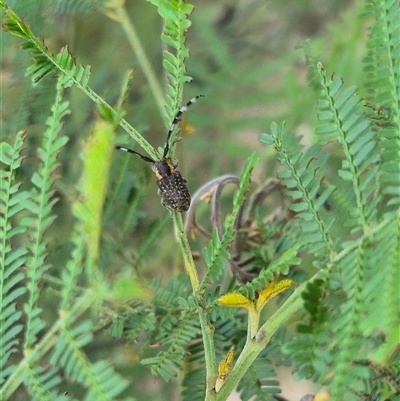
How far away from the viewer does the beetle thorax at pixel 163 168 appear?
45 cm

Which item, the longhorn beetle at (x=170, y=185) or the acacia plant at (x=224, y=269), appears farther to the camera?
the longhorn beetle at (x=170, y=185)

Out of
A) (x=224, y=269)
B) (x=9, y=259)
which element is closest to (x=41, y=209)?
(x=9, y=259)

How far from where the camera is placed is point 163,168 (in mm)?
448

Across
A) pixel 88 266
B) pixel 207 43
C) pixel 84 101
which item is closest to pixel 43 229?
pixel 88 266

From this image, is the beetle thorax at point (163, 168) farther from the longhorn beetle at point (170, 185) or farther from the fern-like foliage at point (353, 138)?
the fern-like foliage at point (353, 138)

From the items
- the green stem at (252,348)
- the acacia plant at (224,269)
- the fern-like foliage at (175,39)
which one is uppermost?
the fern-like foliage at (175,39)

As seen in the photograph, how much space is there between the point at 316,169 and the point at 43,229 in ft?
0.76

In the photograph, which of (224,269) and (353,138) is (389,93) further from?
(224,269)

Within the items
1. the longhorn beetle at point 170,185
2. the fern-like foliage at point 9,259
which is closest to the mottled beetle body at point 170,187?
the longhorn beetle at point 170,185

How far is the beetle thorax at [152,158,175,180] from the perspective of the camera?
1.46 ft

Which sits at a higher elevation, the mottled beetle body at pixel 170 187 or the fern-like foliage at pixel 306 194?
the mottled beetle body at pixel 170 187

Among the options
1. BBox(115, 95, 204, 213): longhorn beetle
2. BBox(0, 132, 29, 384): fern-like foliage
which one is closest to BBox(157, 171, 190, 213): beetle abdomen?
BBox(115, 95, 204, 213): longhorn beetle

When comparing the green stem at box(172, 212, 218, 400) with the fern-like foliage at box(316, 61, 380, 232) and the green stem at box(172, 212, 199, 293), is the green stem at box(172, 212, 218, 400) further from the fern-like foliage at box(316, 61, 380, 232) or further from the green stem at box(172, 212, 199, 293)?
the fern-like foliage at box(316, 61, 380, 232)

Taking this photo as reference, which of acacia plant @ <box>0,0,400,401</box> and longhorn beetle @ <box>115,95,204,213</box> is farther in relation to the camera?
longhorn beetle @ <box>115,95,204,213</box>
